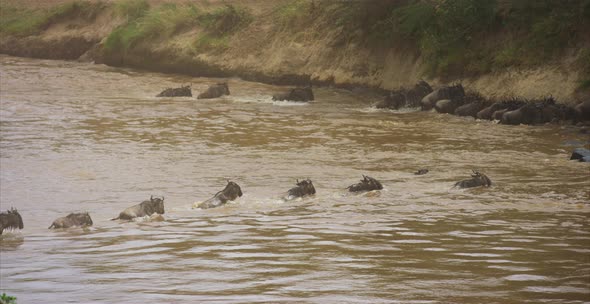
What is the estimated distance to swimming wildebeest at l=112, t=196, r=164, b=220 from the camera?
11.0m

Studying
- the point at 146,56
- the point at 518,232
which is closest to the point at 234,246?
the point at 518,232

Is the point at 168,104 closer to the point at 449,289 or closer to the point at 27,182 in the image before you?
the point at 27,182

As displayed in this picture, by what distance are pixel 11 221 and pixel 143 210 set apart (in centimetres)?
142

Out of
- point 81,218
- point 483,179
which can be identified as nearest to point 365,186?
point 483,179

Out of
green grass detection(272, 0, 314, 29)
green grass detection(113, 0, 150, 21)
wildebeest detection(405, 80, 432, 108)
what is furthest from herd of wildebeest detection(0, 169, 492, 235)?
green grass detection(113, 0, 150, 21)

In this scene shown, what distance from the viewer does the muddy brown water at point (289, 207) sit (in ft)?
25.6

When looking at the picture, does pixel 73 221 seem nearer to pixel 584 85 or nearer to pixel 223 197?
pixel 223 197

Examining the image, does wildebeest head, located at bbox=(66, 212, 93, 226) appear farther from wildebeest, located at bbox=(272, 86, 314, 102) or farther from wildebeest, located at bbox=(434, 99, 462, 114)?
wildebeest, located at bbox=(272, 86, 314, 102)

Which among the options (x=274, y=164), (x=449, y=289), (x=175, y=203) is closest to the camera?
(x=449, y=289)

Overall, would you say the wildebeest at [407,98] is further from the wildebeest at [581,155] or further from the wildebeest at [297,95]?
the wildebeest at [581,155]

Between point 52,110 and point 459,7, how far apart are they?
9.33m

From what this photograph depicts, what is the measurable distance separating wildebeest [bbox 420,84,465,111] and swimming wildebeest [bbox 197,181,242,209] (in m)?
9.81

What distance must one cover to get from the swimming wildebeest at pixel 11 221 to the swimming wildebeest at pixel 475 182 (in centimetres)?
533

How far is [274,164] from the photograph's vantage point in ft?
49.8
